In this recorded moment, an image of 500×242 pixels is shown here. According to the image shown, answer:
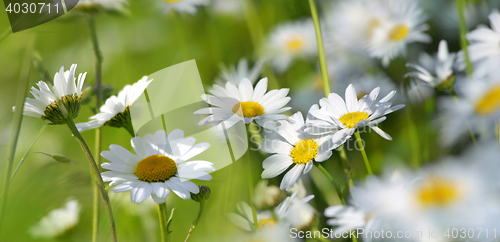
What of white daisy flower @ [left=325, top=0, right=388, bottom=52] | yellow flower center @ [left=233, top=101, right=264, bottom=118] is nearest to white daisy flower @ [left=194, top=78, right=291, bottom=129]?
yellow flower center @ [left=233, top=101, right=264, bottom=118]

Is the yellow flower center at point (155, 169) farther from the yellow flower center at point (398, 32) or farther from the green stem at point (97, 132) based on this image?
the yellow flower center at point (398, 32)

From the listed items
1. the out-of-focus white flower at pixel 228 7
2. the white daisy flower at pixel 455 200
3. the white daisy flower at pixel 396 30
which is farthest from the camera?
the out-of-focus white flower at pixel 228 7

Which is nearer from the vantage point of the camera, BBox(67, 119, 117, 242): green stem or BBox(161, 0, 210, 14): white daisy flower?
BBox(67, 119, 117, 242): green stem

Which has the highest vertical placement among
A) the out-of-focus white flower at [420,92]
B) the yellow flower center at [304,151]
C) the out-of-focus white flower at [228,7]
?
the out-of-focus white flower at [228,7]

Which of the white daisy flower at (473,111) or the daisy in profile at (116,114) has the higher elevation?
the daisy in profile at (116,114)

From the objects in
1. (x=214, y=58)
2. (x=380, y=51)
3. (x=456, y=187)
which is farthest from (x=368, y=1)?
(x=456, y=187)

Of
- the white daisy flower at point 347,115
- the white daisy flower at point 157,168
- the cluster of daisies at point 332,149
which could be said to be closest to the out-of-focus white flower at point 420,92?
the cluster of daisies at point 332,149

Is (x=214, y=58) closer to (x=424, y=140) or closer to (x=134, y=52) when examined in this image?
(x=134, y=52)

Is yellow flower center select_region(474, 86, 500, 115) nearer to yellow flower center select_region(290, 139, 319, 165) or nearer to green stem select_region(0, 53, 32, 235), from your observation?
yellow flower center select_region(290, 139, 319, 165)
